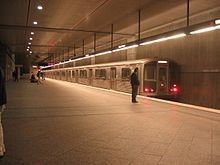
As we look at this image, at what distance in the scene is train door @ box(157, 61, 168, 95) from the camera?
14500mm

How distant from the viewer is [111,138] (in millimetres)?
5613

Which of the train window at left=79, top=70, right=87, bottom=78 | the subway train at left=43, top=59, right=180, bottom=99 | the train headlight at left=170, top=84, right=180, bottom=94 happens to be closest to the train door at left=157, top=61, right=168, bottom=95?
the subway train at left=43, top=59, right=180, bottom=99

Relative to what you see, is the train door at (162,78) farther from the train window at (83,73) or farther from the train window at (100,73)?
the train window at (83,73)

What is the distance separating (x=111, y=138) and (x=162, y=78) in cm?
963

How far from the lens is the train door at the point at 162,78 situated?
14.5m

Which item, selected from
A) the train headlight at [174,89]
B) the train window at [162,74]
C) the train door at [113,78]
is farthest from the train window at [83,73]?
the train window at [162,74]

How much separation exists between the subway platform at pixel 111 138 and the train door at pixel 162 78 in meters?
5.69

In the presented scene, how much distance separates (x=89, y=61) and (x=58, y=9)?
2281cm

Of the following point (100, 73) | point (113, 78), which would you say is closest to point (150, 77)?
point (113, 78)

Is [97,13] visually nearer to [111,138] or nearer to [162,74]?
[162,74]

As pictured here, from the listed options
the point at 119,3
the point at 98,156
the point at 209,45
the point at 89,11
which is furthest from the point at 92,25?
the point at 98,156

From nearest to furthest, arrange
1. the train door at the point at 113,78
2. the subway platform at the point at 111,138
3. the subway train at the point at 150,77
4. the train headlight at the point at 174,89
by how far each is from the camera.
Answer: the subway platform at the point at 111,138, the subway train at the point at 150,77, the train headlight at the point at 174,89, the train door at the point at 113,78

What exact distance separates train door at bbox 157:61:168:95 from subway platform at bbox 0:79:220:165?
569 centimetres

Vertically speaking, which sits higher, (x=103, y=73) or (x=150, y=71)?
(x=150, y=71)
